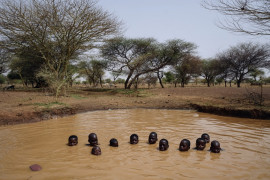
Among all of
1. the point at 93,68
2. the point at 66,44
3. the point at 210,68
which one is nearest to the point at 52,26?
the point at 66,44

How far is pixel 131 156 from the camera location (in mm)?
4371

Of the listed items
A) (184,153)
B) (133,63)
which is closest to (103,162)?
(184,153)

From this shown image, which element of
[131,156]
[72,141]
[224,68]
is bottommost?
[131,156]

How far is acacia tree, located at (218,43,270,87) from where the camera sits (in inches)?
1267

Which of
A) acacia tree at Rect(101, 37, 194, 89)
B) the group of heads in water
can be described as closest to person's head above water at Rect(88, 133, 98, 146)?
the group of heads in water

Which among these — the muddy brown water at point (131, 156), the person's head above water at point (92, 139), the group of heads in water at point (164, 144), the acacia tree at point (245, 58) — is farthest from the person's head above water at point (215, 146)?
the acacia tree at point (245, 58)

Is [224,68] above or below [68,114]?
above

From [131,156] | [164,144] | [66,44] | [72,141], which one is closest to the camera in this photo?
[131,156]

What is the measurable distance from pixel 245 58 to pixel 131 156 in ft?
115

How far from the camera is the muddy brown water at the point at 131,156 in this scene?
3512 mm

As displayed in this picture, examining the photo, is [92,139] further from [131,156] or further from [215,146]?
[215,146]

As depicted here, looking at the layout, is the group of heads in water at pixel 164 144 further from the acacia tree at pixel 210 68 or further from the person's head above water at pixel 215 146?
the acacia tree at pixel 210 68

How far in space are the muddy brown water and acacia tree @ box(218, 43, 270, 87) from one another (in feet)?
98.7

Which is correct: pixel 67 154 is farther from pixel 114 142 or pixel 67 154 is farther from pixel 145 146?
pixel 145 146
